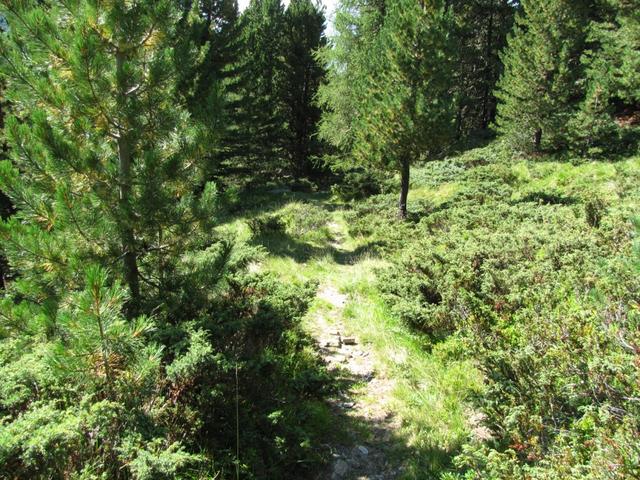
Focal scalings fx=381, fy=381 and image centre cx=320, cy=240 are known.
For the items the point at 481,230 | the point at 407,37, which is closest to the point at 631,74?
the point at 407,37

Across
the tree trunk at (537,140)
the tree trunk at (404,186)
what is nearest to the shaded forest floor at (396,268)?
the tree trunk at (404,186)

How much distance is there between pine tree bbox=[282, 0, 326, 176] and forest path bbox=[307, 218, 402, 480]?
17252 mm

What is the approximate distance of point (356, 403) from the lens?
17.1 feet

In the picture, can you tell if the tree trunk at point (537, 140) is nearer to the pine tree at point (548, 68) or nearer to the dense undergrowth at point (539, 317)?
the pine tree at point (548, 68)

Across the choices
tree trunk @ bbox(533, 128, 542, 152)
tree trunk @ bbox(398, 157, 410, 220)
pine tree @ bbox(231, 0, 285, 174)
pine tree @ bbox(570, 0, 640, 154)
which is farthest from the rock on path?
tree trunk @ bbox(533, 128, 542, 152)

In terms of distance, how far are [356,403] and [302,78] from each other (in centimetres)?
2224

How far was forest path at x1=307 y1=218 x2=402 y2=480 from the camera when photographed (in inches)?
162

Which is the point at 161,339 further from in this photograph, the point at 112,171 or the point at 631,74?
the point at 631,74

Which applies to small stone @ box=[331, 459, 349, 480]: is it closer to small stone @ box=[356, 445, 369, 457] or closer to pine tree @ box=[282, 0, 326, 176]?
small stone @ box=[356, 445, 369, 457]

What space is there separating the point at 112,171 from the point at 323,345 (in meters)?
4.31

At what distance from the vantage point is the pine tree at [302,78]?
2320 cm

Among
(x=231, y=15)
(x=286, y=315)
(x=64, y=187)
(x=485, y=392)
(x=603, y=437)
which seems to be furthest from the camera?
(x=231, y=15)

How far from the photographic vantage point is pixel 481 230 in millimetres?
8828

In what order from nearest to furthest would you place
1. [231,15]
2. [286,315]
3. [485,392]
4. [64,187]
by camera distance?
[64,187], [485,392], [286,315], [231,15]
